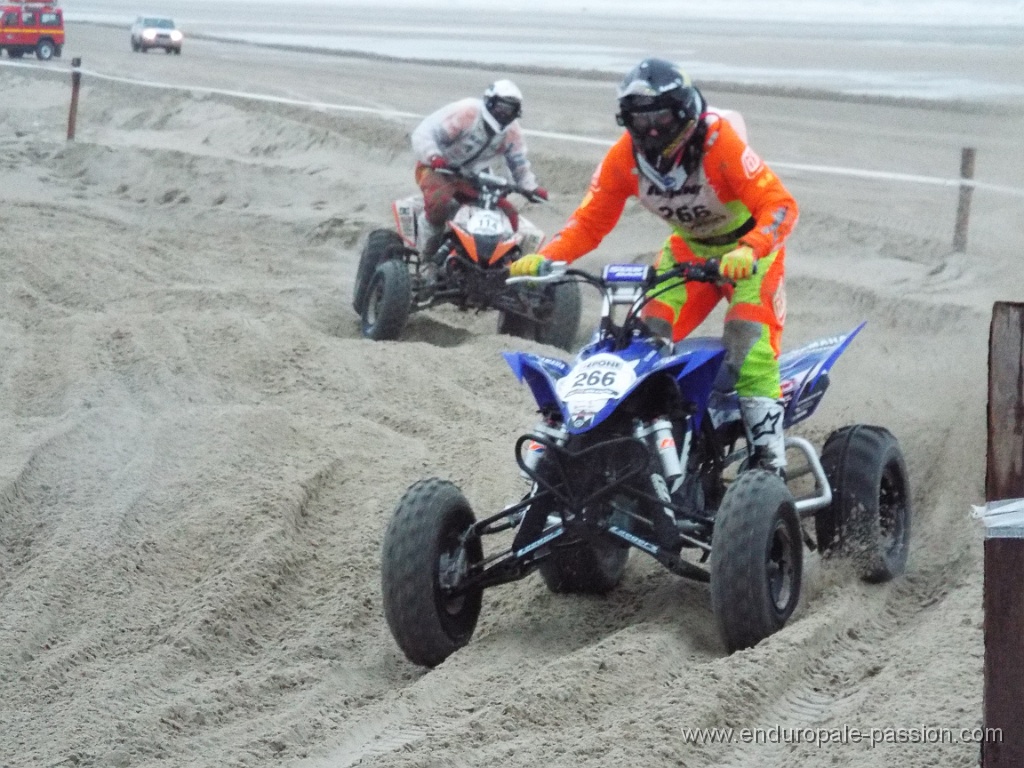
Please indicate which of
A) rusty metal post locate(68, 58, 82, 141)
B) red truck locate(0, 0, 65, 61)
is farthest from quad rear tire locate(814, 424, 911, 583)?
red truck locate(0, 0, 65, 61)

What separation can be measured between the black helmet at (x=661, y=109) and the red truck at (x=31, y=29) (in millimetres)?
31694

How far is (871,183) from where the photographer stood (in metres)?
16.2

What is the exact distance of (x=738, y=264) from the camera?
16.8 feet

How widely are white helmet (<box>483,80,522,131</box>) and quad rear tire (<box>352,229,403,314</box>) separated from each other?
3.82 feet

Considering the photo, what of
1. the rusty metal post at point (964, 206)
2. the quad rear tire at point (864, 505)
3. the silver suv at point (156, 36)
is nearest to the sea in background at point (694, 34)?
the silver suv at point (156, 36)

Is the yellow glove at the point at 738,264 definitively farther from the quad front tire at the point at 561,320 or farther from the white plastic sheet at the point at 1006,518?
the quad front tire at the point at 561,320

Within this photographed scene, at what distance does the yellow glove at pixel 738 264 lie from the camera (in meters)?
5.13

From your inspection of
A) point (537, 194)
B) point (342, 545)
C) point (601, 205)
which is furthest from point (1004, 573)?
point (537, 194)

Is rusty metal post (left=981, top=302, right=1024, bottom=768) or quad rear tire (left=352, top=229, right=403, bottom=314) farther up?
rusty metal post (left=981, top=302, right=1024, bottom=768)

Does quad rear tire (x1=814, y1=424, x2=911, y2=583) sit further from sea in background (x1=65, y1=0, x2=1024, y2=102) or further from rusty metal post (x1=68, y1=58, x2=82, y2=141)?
sea in background (x1=65, y1=0, x2=1024, y2=102)

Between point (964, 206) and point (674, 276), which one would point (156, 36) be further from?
point (674, 276)

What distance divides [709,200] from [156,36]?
3296 cm

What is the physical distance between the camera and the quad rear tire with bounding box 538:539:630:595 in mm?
5594

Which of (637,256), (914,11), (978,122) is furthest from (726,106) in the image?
(914,11)
